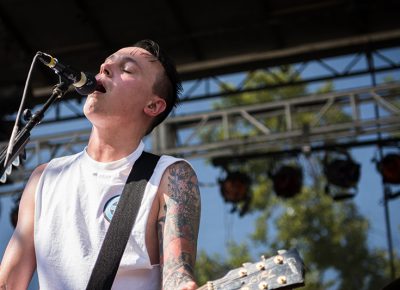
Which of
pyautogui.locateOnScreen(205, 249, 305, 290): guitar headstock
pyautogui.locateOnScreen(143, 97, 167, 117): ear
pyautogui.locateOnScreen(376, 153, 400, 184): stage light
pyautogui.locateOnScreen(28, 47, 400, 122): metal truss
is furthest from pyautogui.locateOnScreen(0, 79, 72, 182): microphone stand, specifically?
pyautogui.locateOnScreen(376, 153, 400, 184): stage light

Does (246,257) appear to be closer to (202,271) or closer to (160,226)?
(202,271)

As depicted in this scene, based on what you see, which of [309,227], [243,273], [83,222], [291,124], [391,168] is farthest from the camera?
[309,227]

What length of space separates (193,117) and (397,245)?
2.96m

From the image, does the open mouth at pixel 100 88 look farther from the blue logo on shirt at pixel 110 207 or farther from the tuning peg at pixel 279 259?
the tuning peg at pixel 279 259

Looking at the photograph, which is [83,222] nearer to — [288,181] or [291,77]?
[288,181]

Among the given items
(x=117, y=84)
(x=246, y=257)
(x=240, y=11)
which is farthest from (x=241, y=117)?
(x=117, y=84)

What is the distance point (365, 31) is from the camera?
28.9 ft

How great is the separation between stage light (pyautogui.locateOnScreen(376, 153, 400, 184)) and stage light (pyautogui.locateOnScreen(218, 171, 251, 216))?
1.56 metres

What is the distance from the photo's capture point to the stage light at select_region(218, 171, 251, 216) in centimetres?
939

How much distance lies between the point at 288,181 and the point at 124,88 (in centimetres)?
640

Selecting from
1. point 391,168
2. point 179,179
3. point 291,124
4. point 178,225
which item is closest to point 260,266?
point 178,225

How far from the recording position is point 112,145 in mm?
3004

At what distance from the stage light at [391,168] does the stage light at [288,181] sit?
3.19ft

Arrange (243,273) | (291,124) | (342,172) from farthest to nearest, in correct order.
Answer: (342,172) < (291,124) < (243,273)
